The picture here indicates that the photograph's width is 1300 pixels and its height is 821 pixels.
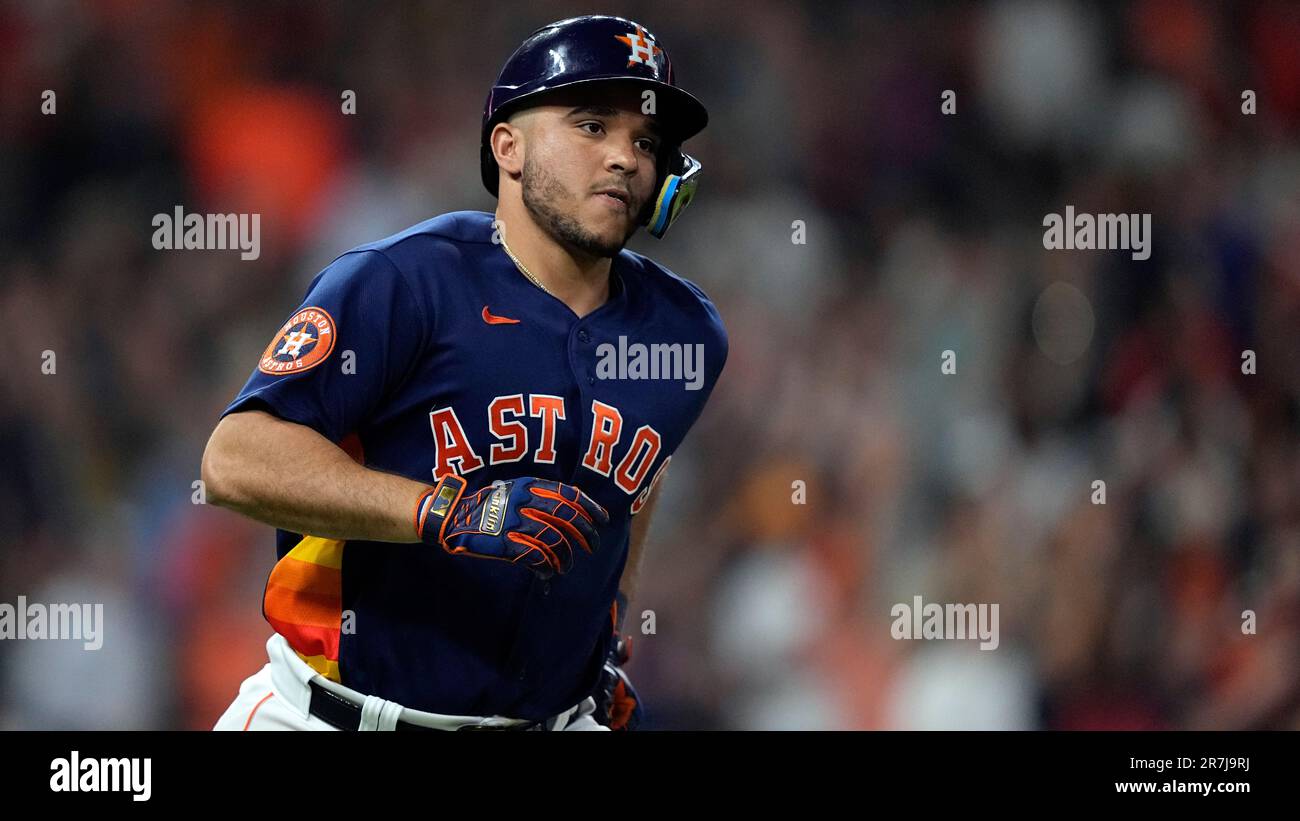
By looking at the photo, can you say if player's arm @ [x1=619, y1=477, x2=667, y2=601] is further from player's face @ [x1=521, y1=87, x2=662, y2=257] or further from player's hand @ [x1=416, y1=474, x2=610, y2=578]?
player's hand @ [x1=416, y1=474, x2=610, y2=578]

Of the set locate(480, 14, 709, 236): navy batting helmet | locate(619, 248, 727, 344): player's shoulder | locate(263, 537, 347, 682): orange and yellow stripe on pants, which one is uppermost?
locate(480, 14, 709, 236): navy batting helmet

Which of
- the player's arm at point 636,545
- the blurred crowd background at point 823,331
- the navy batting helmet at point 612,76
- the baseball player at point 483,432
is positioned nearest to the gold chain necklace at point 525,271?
the baseball player at point 483,432

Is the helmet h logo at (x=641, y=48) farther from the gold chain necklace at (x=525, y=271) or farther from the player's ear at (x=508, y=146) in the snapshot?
the gold chain necklace at (x=525, y=271)

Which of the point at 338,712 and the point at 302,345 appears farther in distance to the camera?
the point at 338,712

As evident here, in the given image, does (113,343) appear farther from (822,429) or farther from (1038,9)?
(1038,9)

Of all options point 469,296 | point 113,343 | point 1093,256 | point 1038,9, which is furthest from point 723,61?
point 469,296

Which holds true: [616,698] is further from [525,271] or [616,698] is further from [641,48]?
[641,48]

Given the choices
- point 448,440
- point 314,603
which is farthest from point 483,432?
point 314,603

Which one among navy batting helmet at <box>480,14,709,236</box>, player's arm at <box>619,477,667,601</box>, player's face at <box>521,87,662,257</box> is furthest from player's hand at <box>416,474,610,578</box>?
player's arm at <box>619,477,667,601</box>
